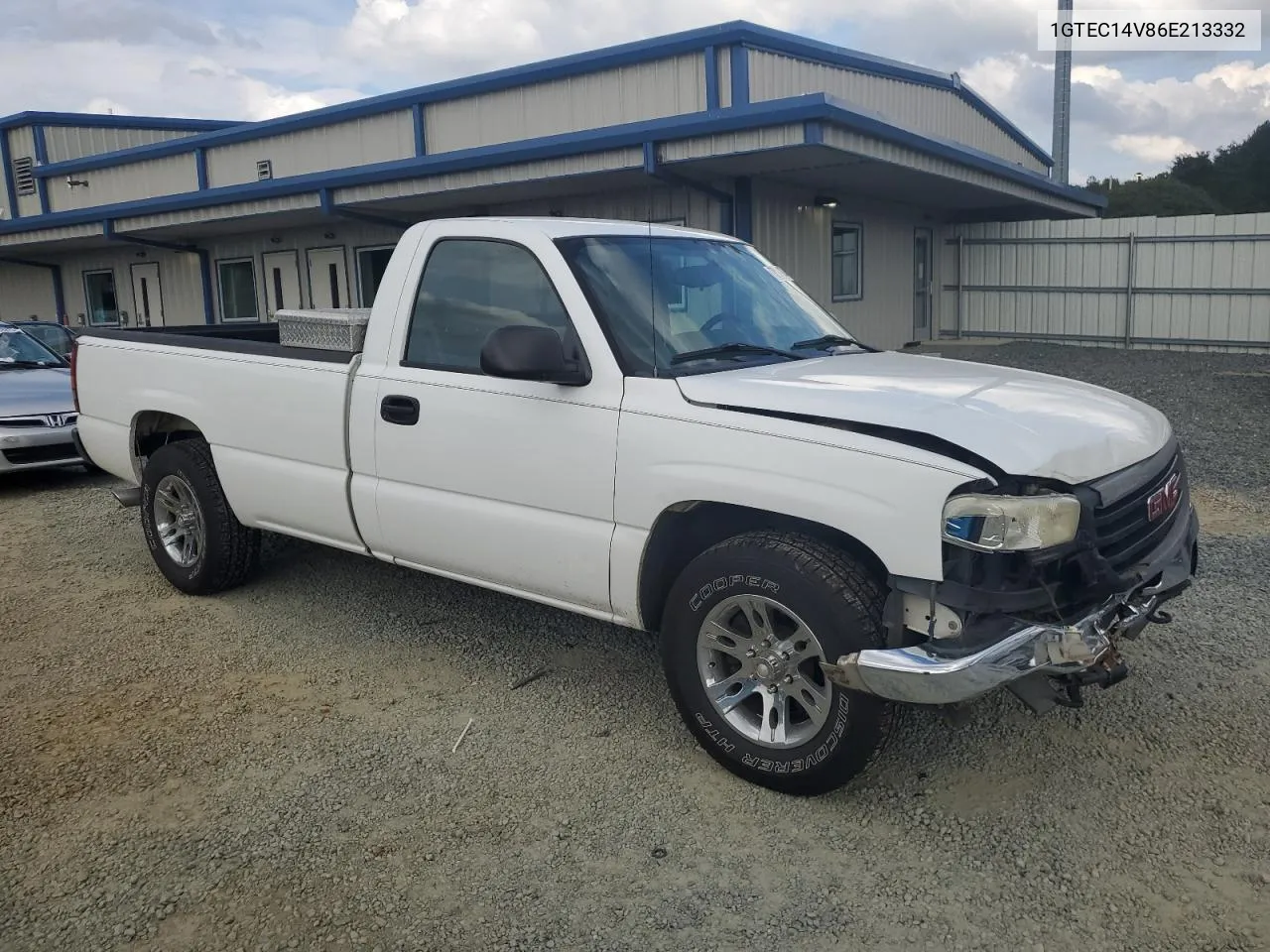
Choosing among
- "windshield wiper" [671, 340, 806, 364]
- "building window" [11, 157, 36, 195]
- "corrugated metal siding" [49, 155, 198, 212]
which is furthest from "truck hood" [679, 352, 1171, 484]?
"building window" [11, 157, 36, 195]

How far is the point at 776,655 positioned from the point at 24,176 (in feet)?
92.6

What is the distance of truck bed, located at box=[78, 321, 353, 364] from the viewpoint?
4785 mm

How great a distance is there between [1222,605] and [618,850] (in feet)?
11.6

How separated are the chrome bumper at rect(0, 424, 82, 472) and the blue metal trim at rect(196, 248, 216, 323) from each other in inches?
505

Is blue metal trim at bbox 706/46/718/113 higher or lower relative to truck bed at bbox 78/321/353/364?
higher

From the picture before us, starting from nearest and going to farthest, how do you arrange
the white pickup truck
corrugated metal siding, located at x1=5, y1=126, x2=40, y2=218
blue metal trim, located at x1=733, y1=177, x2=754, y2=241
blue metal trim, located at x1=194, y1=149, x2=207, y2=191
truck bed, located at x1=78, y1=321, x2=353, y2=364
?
1. the white pickup truck
2. truck bed, located at x1=78, y1=321, x2=353, y2=364
3. blue metal trim, located at x1=733, y1=177, x2=754, y2=241
4. blue metal trim, located at x1=194, y1=149, x2=207, y2=191
5. corrugated metal siding, located at x1=5, y1=126, x2=40, y2=218

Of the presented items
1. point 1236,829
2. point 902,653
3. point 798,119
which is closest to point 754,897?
point 902,653

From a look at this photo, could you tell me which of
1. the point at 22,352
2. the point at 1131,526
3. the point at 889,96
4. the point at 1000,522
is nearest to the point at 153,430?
the point at 1000,522

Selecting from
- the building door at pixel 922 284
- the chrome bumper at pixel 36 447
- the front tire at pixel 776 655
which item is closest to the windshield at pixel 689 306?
the front tire at pixel 776 655

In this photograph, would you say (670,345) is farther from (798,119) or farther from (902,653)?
(798,119)

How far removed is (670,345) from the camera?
3.87 meters

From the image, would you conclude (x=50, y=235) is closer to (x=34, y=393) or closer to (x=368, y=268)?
(x=368, y=268)

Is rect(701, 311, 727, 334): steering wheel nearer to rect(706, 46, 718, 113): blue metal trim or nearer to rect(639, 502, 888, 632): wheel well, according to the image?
rect(639, 502, 888, 632): wheel well

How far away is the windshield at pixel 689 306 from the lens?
3.85 meters
